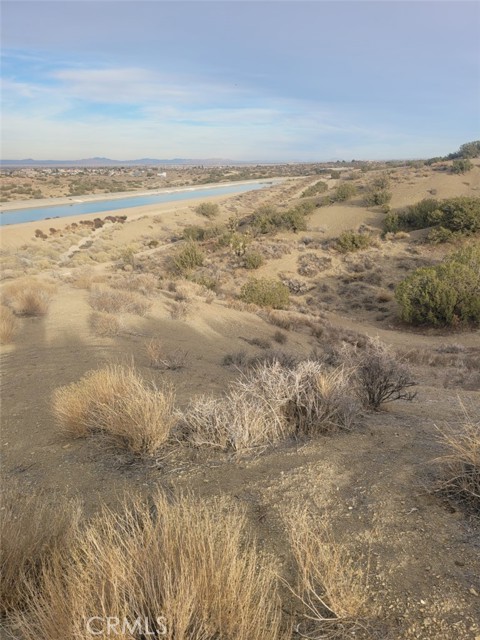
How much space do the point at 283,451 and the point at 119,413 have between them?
1844 millimetres

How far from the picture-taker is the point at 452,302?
55.2 ft

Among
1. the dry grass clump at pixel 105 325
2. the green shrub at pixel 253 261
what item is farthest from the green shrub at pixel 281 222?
the dry grass clump at pixel 105 325

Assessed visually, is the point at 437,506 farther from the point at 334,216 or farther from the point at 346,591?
the point at 334,216

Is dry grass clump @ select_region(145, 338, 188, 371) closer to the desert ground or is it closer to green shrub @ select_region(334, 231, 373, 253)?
the desert ground

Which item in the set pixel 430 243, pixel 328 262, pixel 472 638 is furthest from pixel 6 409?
pixel 430 243

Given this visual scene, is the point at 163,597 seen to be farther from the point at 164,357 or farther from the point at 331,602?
the point at 164,357

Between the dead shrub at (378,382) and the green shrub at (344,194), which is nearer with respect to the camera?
the dead shrub at (378,382)

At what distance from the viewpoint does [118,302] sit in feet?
47.2

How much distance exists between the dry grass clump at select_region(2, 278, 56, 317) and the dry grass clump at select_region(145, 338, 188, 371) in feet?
16.4

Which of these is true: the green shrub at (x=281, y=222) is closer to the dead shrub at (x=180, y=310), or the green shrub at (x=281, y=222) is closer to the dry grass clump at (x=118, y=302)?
the dead shrub at (x=180, y=310)

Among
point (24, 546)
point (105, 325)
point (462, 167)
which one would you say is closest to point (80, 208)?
point (462, 167)

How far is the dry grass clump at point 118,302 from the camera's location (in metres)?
13.8

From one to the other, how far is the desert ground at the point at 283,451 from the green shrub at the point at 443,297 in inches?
27.2

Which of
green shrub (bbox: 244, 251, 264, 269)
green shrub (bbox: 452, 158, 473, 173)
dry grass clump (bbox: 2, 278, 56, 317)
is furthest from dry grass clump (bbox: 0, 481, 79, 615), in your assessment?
green shrub (bbox: 452, 158, 473, 173)
